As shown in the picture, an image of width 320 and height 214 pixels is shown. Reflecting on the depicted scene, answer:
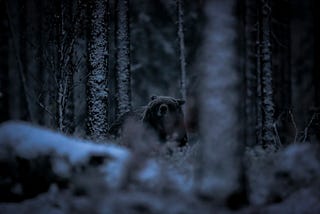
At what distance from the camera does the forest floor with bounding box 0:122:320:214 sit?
5.02m

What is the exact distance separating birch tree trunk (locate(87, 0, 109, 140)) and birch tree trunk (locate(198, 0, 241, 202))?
542 centimetres

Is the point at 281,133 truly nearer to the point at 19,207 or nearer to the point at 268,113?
the point at 268,113

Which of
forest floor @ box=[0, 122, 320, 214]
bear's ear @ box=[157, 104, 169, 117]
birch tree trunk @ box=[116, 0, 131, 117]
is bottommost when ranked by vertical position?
forest floor @ box=[0, 122, 320, 214]

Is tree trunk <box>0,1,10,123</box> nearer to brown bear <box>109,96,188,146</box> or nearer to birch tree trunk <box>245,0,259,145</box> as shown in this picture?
brown bear <box>109,96,188,146</box>

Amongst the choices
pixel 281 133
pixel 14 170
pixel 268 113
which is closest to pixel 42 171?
pixel 14 170

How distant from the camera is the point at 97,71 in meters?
10.4

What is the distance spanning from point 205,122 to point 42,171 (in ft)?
8.90

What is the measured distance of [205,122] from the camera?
5.34 meters

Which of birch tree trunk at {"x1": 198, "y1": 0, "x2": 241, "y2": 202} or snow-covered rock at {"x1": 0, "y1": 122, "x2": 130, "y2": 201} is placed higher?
birch tree trunk at {"x1": 198, "y1": 0, "x2": 241, "y2": 202}

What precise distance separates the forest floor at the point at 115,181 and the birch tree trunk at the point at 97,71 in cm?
382

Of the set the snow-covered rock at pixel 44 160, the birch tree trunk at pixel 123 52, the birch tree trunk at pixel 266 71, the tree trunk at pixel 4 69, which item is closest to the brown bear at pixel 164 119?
the birch tree trunk at pixel 123 52

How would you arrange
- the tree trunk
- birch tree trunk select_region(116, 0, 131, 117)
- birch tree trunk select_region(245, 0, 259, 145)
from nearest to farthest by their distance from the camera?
birch tree trunk select_region(116, 0, 131, 117) → birch tree trunk select_region(245, 0, 259, 145) → the tree trunk

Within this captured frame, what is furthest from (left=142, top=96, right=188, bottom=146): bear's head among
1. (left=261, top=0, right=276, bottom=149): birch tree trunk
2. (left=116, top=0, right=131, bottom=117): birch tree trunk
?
(left=261, top=0, right=276, bottom=149): birch tree trunk

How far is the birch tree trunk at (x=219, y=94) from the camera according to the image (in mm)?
5172
